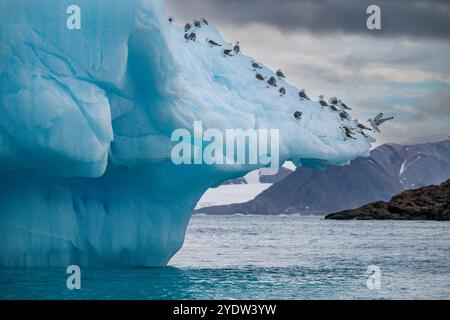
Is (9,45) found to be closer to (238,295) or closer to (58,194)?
(58,194)

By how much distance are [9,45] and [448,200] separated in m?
86.7

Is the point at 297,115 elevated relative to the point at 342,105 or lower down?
lower down

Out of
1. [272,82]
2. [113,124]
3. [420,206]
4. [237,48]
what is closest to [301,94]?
[272,82]

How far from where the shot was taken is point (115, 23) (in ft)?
64.8

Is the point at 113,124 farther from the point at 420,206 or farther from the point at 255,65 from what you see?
the point at 420,206

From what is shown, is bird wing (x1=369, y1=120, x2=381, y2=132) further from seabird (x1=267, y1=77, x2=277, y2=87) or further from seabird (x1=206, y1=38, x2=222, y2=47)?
seabird (x1=206, y1=38, x2=222, y2=47)

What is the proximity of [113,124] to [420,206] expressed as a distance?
8805 centimetres

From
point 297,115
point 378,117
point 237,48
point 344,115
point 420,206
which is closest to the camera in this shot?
point 297,115

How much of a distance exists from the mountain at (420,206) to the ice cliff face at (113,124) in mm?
78322

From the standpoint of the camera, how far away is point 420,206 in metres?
106

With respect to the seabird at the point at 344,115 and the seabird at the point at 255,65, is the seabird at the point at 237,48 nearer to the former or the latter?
the seabird at the point at 255,65

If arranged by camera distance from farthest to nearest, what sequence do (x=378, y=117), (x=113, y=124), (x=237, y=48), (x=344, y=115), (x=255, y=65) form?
(x=344, y=115) < (x=378, y=117) < (x=237, y=48) < (x=255, y=65) < (x=113, y=124)

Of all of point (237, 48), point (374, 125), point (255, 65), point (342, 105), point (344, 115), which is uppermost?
point (237, 48)

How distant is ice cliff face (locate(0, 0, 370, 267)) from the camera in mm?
19156
